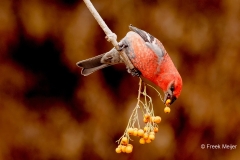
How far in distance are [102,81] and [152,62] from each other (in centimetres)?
39

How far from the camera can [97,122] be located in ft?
5.04

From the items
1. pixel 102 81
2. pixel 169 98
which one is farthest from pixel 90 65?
pixel 169 98

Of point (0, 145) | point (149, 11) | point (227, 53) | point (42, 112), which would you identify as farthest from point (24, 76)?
point (227, 53)

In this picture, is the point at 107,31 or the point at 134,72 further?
the point at 134,72

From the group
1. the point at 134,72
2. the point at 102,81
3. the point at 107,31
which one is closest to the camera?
the point at 107,31

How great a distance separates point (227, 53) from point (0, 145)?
103 cm

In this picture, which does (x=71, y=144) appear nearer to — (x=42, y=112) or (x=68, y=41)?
(x=42, y=112)

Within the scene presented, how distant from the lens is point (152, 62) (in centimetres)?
116

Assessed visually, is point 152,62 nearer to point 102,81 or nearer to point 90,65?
point 90,65

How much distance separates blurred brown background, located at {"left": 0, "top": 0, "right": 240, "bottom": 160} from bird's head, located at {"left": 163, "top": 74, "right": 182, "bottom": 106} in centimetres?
41

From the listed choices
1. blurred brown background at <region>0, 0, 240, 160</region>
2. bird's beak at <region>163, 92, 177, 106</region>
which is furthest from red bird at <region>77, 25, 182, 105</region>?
blurred brown background at <region>0, 0, 240, 160</region>

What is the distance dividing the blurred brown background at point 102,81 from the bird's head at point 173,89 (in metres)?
0.41

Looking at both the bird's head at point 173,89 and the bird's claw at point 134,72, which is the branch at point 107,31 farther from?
the bird's head at point 173,89

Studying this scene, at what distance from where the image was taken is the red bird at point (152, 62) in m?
1.11
